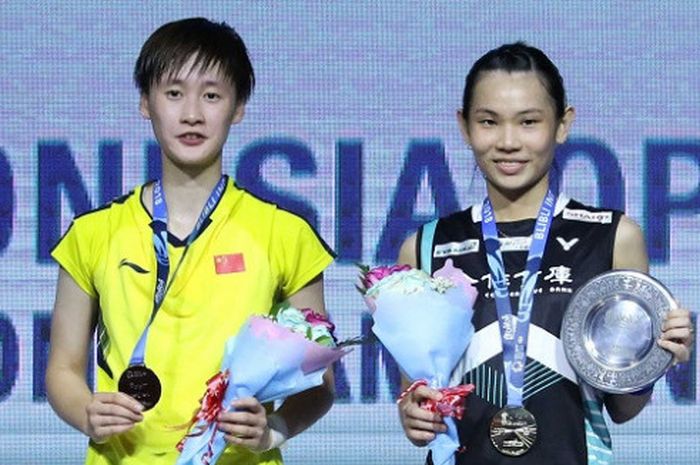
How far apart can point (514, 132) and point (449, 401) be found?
1.63 feet

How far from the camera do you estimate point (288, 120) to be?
16.3 ft

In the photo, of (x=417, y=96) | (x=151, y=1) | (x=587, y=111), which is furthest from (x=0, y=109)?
(x=587, y=111)

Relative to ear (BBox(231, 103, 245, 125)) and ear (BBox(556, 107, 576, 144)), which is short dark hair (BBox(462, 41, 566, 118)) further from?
ear (BBox(231, 103, 245, 125))

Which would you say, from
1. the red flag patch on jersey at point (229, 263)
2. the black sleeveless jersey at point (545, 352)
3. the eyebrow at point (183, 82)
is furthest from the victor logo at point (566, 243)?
the eyebrow at point (183, 82)

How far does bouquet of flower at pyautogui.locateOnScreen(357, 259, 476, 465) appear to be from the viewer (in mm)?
2711

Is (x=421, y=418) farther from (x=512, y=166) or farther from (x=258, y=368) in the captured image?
(x=512, y=166)

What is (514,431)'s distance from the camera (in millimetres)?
2740

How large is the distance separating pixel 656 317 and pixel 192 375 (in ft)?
2.50

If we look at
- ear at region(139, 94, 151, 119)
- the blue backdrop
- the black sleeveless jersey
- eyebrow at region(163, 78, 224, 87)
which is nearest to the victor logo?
the black sleeveless jersey

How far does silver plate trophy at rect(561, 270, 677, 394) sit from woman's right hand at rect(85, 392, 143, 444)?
70 cm

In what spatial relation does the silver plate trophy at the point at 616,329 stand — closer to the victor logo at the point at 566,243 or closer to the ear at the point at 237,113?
the victor logo at the point at 566,243

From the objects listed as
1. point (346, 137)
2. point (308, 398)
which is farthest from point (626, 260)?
point (346, 137)

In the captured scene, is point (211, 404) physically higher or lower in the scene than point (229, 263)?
lower

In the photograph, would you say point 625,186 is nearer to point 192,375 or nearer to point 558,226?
point 558,226
